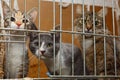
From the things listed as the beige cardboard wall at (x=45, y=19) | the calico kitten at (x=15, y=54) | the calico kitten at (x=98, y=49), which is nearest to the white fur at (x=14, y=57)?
the calico kitten at (x=15, y=54)

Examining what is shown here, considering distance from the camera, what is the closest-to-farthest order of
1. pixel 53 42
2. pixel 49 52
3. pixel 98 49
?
pixel 53 42 → pixel 49 52 → pixel 98 49

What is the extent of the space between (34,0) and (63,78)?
2.01 feet

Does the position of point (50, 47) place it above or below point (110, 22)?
below

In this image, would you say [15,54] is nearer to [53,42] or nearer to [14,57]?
[14,57]

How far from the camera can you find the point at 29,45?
122 cm

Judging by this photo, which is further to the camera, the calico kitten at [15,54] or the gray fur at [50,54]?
the gray fur at [50,54]

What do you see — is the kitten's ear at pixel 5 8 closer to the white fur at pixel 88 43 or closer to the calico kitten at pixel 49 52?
the calico kitten at pixel 49 52

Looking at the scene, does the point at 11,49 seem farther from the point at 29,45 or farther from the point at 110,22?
the point at 110,22

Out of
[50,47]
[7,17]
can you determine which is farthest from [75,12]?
[7,17]

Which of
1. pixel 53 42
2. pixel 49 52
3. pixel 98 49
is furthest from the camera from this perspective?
pixel 98 49

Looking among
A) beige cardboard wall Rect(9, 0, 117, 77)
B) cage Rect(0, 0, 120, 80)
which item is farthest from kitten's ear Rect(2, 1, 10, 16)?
beige cardboard wall Rect(9, 0, 117, 77)

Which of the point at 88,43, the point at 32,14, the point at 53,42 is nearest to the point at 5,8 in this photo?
the point at 32,14

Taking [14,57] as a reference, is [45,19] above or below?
above

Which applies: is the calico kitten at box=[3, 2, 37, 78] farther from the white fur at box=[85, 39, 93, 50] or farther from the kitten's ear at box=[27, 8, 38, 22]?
the white fur at box=[85, 39, 93, 50]
